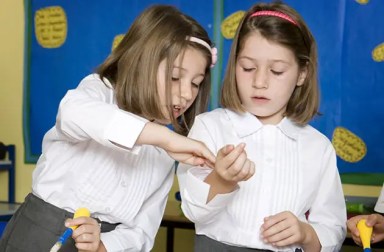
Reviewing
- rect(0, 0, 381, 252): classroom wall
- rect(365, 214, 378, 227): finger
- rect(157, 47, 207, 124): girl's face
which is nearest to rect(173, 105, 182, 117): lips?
rect(157, 47, 207, 124): girl's face

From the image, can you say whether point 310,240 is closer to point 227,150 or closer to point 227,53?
point 227,150

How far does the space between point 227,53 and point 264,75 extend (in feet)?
4.23

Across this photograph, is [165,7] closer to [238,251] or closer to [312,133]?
[312,133]

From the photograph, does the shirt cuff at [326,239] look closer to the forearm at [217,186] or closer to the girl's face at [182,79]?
the forearm at [217,186]

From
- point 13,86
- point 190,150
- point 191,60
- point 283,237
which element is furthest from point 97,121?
point 13,86

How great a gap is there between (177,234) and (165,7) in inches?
58.8

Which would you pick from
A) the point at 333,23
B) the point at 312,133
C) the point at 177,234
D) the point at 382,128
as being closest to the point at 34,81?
the point at 177,234

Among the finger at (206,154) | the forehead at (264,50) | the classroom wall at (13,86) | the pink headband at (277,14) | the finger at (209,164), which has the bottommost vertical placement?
the classroom wall at (13,86)

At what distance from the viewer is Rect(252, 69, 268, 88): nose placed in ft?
3.68

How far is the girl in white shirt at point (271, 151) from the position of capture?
1085 mm

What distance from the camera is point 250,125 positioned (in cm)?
118

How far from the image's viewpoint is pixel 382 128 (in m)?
2.13

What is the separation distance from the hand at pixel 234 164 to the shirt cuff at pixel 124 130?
0.50ft

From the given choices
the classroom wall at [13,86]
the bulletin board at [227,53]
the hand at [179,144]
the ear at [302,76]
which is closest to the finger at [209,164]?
the hand at [179,144]
